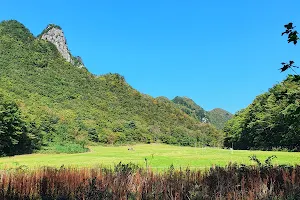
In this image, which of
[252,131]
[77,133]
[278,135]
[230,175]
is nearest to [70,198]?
[230,175]

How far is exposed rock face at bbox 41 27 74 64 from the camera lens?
144m

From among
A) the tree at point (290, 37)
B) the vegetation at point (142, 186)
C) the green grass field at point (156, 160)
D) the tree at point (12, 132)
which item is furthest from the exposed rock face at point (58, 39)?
the tree at point (290, 37)

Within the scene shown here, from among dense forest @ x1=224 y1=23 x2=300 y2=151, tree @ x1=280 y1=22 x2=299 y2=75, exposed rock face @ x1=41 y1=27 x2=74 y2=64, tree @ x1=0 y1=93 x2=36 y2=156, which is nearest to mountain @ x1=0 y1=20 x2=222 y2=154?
exposed rock face @ x1=41 y1=27 x2=74 y2=64

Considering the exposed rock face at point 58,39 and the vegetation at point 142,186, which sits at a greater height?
the exposed rock face at point 58,39

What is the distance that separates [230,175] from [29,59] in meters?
109

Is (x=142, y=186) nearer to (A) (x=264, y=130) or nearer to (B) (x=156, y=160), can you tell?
(B) (x=156, y=160)

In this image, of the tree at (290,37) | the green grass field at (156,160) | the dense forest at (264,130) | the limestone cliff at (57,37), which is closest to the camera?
the tree at (290,37)

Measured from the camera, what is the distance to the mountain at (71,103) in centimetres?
6988

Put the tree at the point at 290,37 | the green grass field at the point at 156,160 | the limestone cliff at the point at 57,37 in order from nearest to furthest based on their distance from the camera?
the tree at the point at 290,37 < the green grass field at the point at 156,160 < the limestone cliff at the point at 57,37

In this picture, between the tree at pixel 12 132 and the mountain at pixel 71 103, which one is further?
the mountain at pixel 71 103

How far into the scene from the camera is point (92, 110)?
9719 cm

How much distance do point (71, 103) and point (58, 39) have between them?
196ft

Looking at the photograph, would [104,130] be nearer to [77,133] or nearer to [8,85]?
[77,133]

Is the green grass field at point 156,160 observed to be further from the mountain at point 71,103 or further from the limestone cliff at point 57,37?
the limestone cliff at point 57,37
